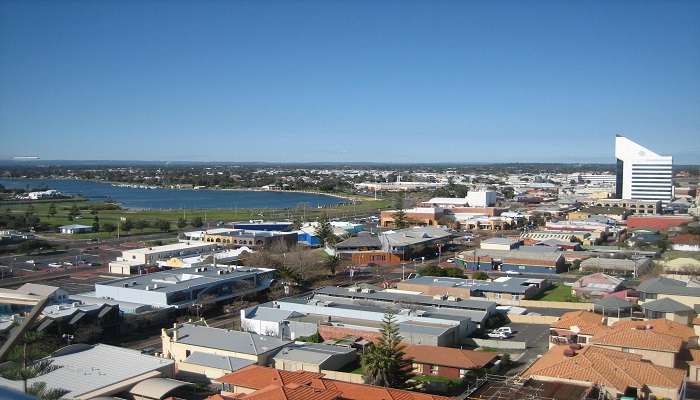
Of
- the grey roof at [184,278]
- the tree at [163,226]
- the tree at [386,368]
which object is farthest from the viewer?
the tree at [163,226]

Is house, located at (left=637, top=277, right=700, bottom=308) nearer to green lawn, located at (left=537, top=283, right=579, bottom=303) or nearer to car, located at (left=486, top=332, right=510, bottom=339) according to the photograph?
green lawn, located at (left=537, top=283, right=579, bottom=303)

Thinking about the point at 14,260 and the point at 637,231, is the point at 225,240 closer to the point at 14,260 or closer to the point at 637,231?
the point at 14,260

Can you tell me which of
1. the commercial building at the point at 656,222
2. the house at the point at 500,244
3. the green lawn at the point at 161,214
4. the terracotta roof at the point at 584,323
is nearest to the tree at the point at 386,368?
the terracotta roof at the point at 584,323

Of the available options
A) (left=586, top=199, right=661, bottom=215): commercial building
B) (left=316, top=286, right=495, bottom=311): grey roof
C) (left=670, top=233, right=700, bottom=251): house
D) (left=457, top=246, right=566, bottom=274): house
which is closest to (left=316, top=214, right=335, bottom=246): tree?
(left=457, top=246, right=566, bottom=274): house

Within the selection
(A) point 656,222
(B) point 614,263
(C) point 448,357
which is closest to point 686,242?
(B) point 614,263

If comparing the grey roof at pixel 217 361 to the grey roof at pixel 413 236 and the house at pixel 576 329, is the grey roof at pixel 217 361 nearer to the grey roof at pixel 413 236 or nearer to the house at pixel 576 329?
the house at pixel 576 329

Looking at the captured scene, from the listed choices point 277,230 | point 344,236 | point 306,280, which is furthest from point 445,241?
point 306,280
